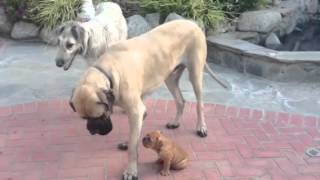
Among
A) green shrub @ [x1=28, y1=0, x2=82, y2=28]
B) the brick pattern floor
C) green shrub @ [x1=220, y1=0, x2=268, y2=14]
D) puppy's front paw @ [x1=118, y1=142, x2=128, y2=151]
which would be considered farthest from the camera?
green shrub @ [x1=220, y1=0, x2=268, y2=14]

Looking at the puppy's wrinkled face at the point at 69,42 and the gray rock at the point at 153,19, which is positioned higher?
the puppy's wrinkled face at the point at 69,42

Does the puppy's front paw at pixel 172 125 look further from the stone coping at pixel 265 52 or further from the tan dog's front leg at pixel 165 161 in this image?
the stone coping at pixel 265 52

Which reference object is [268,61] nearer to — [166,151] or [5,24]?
[166,151]

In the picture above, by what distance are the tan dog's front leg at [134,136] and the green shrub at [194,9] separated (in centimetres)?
349

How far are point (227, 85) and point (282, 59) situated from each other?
2.51 feet

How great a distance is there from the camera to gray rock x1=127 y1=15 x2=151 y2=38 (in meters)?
7.36

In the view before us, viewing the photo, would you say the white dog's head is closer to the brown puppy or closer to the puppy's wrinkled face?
the puppy's wrinkled face

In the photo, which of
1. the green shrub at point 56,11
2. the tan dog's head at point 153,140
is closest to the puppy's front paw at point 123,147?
the tan dog's head at point 153,140

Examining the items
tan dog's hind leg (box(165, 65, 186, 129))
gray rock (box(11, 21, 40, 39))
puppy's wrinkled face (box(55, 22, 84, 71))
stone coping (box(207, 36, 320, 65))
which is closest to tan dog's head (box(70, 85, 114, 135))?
puppy's wrinkled face (box(55, 22, 84, 71))

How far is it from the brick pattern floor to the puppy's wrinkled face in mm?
746

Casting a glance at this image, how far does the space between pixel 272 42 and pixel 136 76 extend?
397 centimetres

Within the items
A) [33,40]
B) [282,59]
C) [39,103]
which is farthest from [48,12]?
[282,59]

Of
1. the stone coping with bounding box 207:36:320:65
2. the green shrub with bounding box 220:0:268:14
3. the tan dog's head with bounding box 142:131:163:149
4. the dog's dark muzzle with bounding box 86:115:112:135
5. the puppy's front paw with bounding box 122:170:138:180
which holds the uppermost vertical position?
the dog's dark muzzle with bounding box 86:115:112:135

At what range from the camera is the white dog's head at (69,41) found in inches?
181
